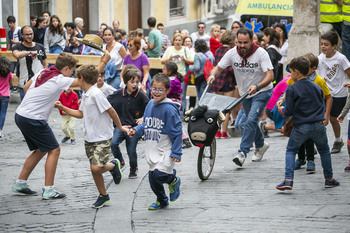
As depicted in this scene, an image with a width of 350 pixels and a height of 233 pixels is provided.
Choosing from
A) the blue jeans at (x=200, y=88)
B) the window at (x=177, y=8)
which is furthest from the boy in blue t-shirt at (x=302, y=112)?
the window at (x=177, y=8)

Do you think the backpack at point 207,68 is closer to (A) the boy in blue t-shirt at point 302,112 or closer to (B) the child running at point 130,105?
(B) the child running at point 130,105

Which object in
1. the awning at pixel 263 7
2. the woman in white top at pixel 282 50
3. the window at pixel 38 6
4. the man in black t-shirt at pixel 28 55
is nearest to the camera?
the man in black t-shirt at pixel 28 55

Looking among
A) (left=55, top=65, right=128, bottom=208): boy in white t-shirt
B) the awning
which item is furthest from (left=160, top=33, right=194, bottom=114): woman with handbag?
(left=55, top=65, right=128, bottom=208): boy in white t-shirt

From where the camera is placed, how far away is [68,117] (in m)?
12.0

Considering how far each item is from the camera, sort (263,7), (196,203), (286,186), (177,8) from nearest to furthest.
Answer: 1. (196,203)
2. (286,186)
3. (263,7)
4. (177,8)

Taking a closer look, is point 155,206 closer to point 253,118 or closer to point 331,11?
point 253,118

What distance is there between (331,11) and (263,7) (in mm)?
3352

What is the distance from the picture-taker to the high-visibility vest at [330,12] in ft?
49.4

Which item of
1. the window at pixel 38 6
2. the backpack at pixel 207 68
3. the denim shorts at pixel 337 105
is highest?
the window at pixel 38 6

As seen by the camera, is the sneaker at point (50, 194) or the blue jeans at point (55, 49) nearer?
the sneaker at point (50, 194)

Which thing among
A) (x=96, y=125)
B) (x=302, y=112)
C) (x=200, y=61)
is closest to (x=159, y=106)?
(x=96, y=125)

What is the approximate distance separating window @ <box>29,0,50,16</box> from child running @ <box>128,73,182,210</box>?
50.0 feet

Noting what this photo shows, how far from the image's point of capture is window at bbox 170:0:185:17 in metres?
31.2

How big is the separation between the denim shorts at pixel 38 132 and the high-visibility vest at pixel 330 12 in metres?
8.55
